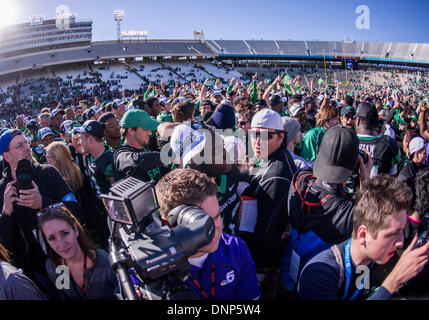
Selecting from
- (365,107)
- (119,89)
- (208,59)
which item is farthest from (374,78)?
(365,107)

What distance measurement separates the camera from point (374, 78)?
47938 mm

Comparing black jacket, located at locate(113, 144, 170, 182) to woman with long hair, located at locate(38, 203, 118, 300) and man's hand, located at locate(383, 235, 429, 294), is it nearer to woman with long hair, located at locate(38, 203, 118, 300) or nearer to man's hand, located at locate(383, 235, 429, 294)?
woman with long hair, located at locate(38, 203, 118, 300)

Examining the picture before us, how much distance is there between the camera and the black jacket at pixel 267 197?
2203 millimetres

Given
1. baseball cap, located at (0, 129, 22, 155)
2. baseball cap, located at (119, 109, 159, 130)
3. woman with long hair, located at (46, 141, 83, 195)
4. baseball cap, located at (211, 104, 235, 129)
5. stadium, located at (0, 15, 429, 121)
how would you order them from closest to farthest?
baseball cap, located at (0, 129, 22, 155) → baseball cap, located at (119, 109, 159, 130) → woman with long hair, located at (46, 141, 83, 195) → baseball cap, located at (211, 104, 235, 129) → stadium, located at (0, 15, 429, 121)

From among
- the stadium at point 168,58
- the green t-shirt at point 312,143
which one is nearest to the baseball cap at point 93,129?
the green t-shirt at point 312,143

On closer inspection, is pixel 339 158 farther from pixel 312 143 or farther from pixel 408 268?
pixel 312 143

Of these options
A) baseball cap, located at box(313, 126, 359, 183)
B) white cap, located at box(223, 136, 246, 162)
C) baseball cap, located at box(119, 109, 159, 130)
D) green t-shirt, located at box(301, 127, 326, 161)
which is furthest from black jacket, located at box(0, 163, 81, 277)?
green t-shirt, located at box(301, 127, 326, 161)

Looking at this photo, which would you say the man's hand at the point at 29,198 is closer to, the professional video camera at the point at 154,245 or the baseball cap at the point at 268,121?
the professional video camera at the point at 154,245

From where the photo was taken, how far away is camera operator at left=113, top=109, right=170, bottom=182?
2.55 m

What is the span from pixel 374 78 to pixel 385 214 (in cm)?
5469

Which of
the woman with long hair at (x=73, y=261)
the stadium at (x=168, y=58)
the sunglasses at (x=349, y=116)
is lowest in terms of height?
the woman with long hair at (x=73, y=261)

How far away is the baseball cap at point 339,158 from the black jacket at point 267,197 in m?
0.36

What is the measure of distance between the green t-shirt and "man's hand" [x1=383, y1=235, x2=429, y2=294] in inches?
88.6

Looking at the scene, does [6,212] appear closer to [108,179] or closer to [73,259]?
[73,259]
